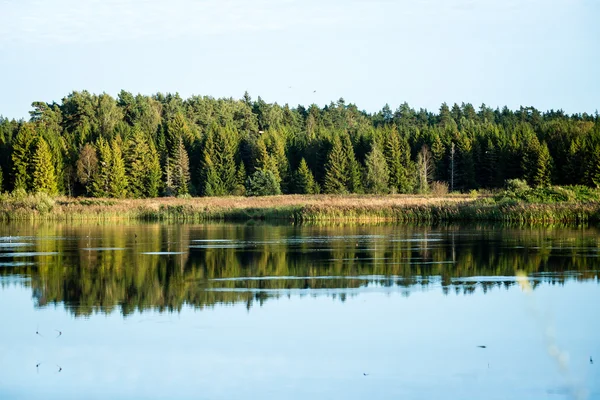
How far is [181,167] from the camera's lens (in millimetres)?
84688

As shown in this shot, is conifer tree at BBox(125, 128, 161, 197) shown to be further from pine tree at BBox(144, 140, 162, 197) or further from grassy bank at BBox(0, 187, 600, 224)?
grassy bank at BBox(0, 187, 600, 224)

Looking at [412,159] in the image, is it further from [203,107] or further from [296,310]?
[296,310]

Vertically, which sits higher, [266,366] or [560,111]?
[560,111]

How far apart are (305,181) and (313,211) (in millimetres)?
35423

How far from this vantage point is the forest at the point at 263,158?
76.9 m

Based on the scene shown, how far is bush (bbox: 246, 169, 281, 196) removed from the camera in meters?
78.6

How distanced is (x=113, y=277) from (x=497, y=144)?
70.4 meters

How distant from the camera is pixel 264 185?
7938cm

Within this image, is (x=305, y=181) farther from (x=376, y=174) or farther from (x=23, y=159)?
(x=23, y=159)

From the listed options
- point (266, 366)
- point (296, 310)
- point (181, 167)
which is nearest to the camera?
point (266, 366)

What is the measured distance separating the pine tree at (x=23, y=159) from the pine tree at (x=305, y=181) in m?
28.2

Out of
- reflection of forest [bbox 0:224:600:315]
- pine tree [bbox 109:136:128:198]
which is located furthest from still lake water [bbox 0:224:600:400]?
pine tree [bbox 109:136:128:198]

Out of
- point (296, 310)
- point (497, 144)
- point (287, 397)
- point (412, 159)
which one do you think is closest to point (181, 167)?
point (412, 159)

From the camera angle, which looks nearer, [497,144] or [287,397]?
[287,397]
